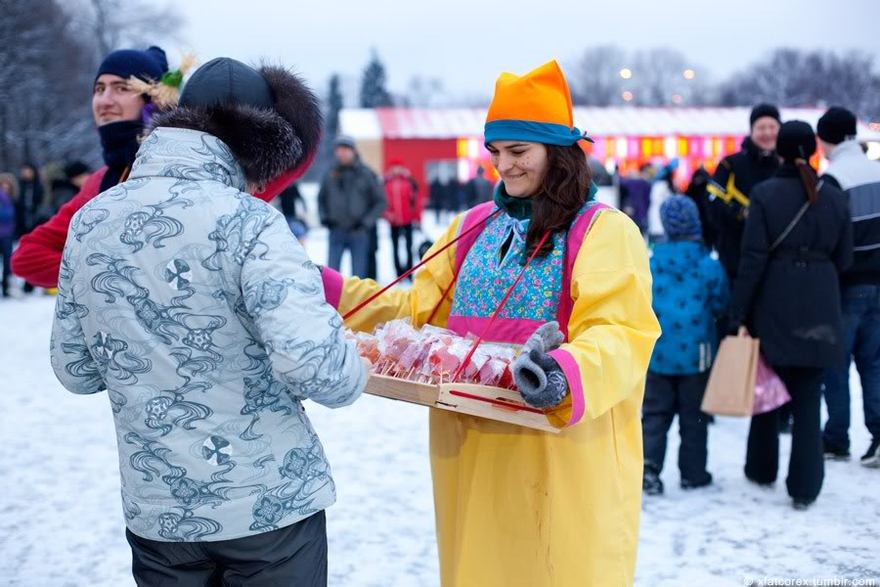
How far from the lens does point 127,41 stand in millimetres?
41312

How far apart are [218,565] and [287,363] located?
0.58 metres

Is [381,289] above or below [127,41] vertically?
below

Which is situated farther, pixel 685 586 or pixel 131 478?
pixel 685 586

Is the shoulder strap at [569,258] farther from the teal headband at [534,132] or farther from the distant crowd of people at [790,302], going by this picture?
the distant crowd of people at [790,302]

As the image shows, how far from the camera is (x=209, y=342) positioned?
184 cm

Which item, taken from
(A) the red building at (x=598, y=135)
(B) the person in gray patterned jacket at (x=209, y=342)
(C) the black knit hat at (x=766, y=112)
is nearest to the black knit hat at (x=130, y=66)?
(B) the person in gray patterned jacket at (x=209, y=342)

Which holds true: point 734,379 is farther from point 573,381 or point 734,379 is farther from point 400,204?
point 400,204

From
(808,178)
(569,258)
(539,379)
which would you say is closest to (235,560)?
(539,379)

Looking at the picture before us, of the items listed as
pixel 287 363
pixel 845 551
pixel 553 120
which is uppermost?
pixel 553 120

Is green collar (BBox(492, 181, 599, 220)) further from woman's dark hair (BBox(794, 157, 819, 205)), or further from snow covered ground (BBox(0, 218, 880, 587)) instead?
woman's dark hair (BBox(794, 157, 819, 205))

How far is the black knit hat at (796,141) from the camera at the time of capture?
4473mm

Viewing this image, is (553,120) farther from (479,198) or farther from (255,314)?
(479,198)

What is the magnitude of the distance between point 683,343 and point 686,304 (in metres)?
0.22

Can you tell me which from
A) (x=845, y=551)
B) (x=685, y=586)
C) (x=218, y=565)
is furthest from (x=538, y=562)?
(x=845, y=551)
